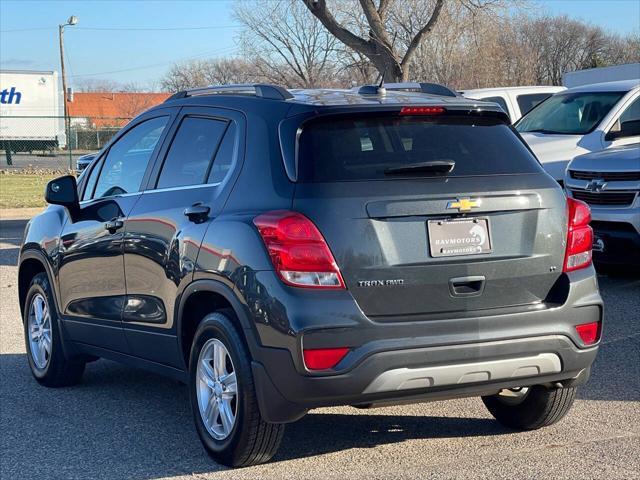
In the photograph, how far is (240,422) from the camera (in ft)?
16.1

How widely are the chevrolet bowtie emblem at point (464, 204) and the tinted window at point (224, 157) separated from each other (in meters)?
1.19

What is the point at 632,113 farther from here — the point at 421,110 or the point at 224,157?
the point at 224,157

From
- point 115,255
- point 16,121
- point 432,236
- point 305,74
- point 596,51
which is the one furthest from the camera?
point 596,51

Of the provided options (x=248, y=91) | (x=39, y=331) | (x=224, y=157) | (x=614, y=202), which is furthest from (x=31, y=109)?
(x=224, y=157)

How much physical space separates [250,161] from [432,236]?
1.00 meters

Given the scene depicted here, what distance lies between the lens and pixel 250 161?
5086 millimetres

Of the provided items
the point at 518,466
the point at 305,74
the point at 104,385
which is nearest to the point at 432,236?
the point at 518,466

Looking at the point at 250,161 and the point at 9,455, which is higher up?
the point at 250,161

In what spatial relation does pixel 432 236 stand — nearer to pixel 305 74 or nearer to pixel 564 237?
pixel 564 237

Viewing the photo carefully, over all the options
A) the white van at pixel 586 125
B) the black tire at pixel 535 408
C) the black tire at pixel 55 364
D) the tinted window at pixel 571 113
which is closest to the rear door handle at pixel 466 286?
the black tire at pixel 535 408

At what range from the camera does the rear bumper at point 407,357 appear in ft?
14.9

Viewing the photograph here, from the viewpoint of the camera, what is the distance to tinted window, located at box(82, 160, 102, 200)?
6887 mm

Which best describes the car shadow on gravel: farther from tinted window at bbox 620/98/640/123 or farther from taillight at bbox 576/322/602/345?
tinted window at bbox 620/98/640/123

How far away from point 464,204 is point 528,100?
12.4 meters
